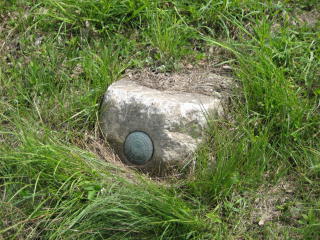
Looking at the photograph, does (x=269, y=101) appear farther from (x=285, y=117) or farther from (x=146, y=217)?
(x=146, y=217)

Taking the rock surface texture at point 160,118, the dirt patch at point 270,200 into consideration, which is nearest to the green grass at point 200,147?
the dirt patch at point 270,200

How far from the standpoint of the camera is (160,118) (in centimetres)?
331

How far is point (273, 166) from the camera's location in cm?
316

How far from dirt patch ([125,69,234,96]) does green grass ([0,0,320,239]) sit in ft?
0.25

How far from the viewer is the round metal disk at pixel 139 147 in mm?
3330

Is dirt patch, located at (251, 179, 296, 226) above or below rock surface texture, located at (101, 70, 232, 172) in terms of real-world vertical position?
below

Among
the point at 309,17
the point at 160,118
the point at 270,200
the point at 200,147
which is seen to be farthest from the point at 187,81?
the point at 309,17

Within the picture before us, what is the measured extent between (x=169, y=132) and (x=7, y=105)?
1347mm

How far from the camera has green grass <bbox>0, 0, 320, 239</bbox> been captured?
284cm

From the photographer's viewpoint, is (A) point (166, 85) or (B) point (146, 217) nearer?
(B) point (146, 217)

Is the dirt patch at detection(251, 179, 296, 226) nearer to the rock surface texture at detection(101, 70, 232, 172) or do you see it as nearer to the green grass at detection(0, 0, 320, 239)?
the green grass at detection(0, 0, 320, 239)

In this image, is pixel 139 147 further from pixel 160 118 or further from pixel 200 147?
pixel 200 147

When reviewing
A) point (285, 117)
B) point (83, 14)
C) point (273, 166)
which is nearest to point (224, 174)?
point (273, 166)

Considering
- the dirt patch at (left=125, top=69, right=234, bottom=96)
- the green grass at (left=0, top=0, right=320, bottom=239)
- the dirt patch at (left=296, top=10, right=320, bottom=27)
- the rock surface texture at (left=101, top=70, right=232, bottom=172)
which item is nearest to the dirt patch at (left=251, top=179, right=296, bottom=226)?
the green grass at (left=0, top=0, right=320, bottom=239)
